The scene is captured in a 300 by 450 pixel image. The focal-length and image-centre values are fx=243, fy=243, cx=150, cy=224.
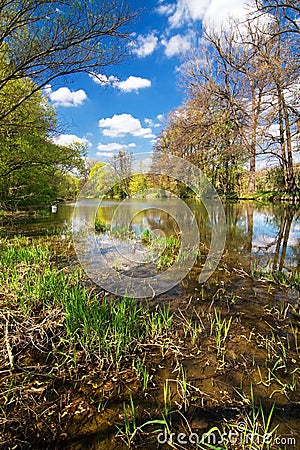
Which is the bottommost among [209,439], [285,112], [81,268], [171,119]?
[209,439]

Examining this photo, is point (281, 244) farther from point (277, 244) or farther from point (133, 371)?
point (133, 371)

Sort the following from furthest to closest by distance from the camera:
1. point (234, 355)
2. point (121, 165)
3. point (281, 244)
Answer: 1. point (121, 165)
2. point (281, 244)
3. point (234, 355)

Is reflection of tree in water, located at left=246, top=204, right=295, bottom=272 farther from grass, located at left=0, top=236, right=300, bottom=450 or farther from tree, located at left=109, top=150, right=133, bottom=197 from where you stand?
tree, located at left=109, top=150, right=133, bottom=197

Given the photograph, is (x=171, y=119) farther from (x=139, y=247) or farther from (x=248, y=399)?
(x=248, y=399)

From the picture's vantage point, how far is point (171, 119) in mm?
24406

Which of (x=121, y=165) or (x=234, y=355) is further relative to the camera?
(x=121, y=165)

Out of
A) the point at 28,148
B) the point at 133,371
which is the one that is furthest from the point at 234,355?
the point at 28,148

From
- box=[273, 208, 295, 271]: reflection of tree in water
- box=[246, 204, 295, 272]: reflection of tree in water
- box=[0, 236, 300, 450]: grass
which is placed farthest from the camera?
box=[246, 204, 295, 272]: reflection of tree in water

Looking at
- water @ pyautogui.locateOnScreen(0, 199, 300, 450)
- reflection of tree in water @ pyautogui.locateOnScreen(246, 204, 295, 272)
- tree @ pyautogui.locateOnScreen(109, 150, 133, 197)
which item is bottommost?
water @ pyautogui.locateOnScreen(0, 199, 300, 450)

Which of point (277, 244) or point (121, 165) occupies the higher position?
point (121, 165)

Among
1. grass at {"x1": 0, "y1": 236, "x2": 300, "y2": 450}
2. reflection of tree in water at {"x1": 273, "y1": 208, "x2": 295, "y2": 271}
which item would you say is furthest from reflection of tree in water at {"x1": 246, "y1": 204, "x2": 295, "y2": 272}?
grass at {"x1": 0, "y1": 236, "x2": 300, "y2": 450}

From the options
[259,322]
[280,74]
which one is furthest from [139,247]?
[280,74]

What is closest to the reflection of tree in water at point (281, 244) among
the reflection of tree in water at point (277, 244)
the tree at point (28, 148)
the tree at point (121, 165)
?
the reflection of tree in water at point (277, 244)

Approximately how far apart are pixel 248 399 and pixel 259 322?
1.35 metres
